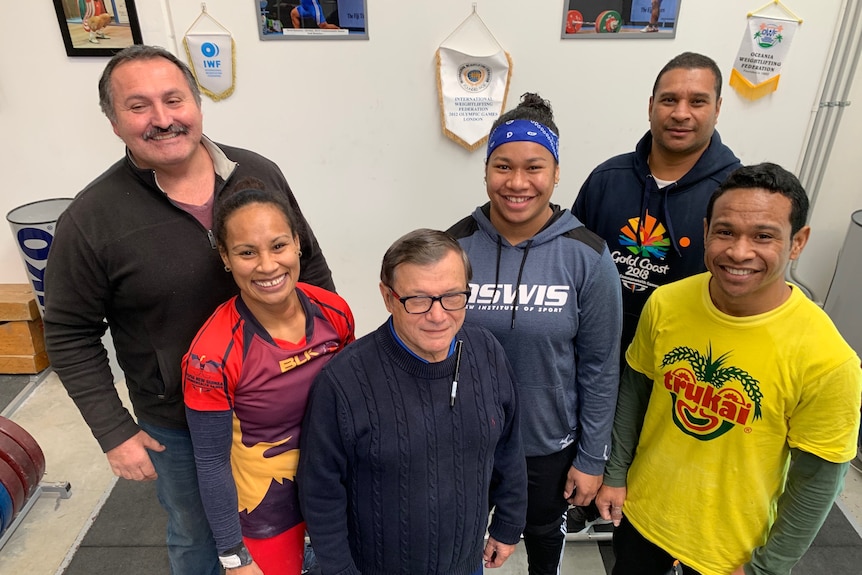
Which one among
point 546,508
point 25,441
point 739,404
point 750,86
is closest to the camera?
point 739,404

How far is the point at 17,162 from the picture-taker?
2859 mm

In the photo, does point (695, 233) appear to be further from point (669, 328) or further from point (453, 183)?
point (453, 183)

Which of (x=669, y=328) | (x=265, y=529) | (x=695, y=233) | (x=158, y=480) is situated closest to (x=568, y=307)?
(x=669, y=328)

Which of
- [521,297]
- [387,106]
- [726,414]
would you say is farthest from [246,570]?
[387,106]

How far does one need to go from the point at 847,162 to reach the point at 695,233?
6.43 feet

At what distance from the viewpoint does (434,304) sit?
1056mm

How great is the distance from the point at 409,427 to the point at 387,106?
196 centimetres

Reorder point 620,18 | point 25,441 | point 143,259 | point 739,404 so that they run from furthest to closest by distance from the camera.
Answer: point 620,18, point 25,441, point 143,259, point 739,404

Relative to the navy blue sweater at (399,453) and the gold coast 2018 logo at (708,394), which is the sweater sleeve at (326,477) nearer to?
the navy blue sweater at (399,453)

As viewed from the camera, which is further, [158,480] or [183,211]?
[158,480]

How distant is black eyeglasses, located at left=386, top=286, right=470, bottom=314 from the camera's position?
1054 mm

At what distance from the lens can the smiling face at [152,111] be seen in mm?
1239

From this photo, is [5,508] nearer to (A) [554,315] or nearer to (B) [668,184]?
(A) [554,315]

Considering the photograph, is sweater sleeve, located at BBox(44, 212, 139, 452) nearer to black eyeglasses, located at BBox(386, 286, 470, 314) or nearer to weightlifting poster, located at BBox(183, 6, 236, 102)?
black eyeglasses, located at BBox(386, 286, 470, 314)
